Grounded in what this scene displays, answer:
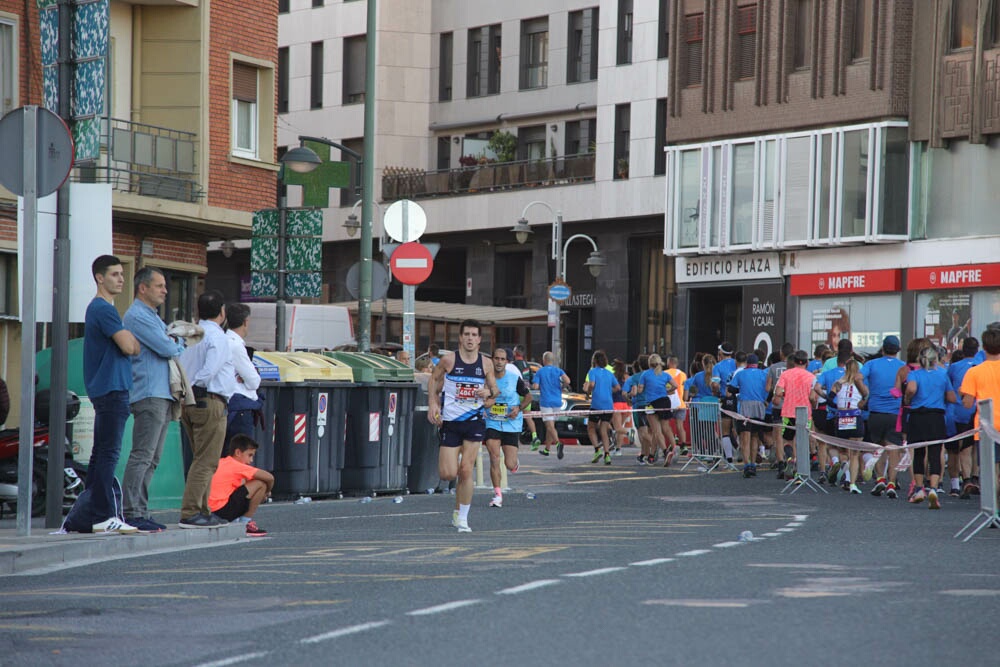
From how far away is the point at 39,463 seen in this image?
1622 centimetres

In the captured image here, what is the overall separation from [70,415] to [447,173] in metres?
42.7

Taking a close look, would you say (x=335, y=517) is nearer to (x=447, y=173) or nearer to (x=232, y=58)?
(x=232, y=58)

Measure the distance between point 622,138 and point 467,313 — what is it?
6917mm

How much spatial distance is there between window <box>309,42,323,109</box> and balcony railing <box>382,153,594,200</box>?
486 centimetres

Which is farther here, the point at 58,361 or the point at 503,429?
the point at 503,429

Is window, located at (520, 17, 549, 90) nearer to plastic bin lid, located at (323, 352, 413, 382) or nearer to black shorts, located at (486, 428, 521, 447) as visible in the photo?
plastic bin lid, located at (323, 352, 413, 382)

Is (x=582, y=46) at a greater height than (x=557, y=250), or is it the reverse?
(x=582, y=46)

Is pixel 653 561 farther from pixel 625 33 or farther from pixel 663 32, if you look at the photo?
pixel 625 33

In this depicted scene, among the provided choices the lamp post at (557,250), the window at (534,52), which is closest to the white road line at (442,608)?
the lamp post at (557,250)

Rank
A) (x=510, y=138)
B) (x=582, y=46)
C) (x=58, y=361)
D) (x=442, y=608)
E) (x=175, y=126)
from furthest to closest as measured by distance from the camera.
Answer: (x=510, y=138), (x=582, y=46), (x=175, y=126), (x=58, y=361), (x=442, y=608)

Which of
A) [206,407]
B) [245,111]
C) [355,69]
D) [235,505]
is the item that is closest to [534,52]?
[355,69]

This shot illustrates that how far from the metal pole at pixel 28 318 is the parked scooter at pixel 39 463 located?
3117 mm

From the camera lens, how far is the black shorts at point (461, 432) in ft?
52.2

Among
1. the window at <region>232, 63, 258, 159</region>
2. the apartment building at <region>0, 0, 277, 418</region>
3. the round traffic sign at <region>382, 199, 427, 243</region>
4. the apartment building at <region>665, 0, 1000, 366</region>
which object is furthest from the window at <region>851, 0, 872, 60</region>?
the round traffic sign at <region>382, 199, 427, 243</region>
